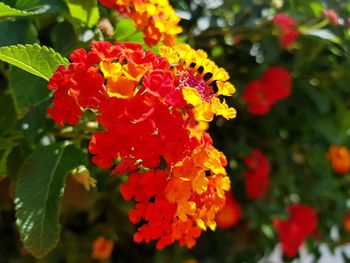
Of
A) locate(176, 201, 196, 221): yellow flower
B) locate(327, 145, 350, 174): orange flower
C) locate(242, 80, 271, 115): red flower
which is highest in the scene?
locate(176, 201, 196, 221): yellow flower

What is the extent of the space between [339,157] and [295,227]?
267 mm

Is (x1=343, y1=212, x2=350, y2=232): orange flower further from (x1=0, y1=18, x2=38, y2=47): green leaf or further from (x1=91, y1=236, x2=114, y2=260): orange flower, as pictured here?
(x1=0, y1=18, x2=38, y2=47): green leaf

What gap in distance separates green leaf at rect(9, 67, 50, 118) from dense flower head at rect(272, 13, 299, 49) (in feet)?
2.43

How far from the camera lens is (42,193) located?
0.92m

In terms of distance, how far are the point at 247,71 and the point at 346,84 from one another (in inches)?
11.0

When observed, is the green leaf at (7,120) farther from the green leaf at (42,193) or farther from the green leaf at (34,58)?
the green leaf at (34,58)

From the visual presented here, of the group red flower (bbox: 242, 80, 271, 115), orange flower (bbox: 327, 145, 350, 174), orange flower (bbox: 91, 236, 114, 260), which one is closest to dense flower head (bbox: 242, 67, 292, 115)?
red flower (bbox: 242, 80, 271, 115)

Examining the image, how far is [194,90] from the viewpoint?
76cm

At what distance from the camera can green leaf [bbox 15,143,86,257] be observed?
88cm

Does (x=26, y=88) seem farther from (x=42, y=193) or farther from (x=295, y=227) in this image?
(x=295, y=227)

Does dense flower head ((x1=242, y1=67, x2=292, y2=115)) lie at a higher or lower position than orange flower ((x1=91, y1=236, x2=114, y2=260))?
higher

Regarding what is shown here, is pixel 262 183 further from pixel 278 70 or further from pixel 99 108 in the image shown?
pixel 99 108

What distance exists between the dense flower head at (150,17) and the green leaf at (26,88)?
0.49ft

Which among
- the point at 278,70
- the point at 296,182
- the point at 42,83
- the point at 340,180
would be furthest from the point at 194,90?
the point at 340,180
